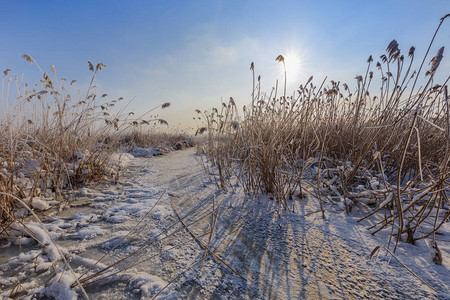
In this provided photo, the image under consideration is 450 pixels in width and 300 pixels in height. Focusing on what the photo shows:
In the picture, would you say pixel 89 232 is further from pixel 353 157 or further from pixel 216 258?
pixel 353 157

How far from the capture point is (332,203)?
1.54 meters

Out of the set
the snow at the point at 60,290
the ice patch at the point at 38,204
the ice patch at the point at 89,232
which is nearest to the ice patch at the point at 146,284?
the snow at the point at 60,290

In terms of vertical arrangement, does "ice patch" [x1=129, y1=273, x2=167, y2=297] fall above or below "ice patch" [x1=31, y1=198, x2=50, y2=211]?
below

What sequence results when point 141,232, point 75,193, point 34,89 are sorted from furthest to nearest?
point 34,89 < point 75,193 < point 141,232

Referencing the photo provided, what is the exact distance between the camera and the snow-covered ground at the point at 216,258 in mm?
→ 742

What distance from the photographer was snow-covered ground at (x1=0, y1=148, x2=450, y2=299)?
74 cm

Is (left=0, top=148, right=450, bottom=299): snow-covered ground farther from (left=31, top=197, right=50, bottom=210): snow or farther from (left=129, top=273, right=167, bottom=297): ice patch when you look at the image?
(left=31, top=197, right=50, bottom=210): snow

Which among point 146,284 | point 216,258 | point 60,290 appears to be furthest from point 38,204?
point 216,258

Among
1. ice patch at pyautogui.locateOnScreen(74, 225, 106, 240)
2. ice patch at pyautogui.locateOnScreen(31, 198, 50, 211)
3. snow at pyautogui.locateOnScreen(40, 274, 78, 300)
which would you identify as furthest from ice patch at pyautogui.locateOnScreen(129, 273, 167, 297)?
ice patch at pyautogui.locateOnScreen(31, 198, 50, 211)

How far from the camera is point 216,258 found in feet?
3.02

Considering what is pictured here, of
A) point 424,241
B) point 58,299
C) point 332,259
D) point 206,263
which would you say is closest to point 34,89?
point 58,299

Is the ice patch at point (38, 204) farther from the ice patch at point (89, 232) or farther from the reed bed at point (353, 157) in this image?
the reed bed at point (353, 157)

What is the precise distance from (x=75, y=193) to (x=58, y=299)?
1363 mm

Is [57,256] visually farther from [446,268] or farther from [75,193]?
[446,268]
